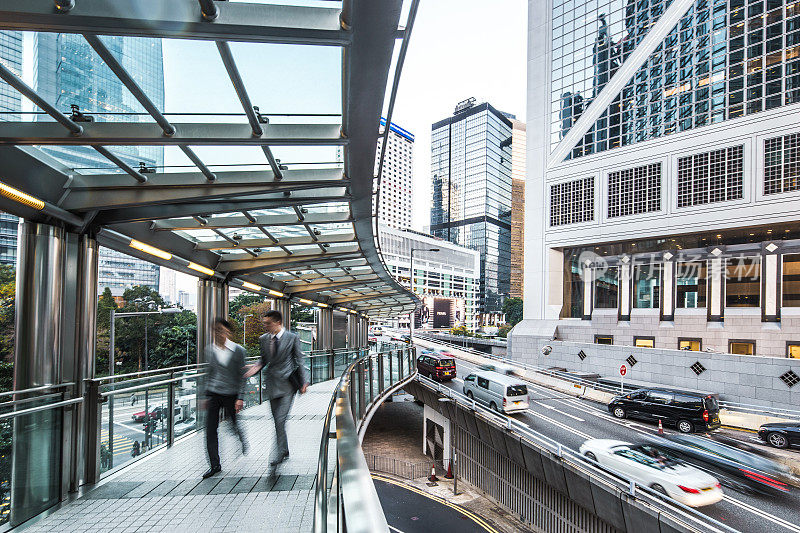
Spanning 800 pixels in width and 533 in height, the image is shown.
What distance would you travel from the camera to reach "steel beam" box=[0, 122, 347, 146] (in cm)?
407

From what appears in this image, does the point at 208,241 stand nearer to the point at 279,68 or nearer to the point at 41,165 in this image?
the point at 41,165

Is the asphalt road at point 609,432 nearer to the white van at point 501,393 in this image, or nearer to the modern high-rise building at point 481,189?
the white van at point 501,393

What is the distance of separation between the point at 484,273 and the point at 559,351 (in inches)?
4332

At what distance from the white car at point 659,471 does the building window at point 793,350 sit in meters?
22.0

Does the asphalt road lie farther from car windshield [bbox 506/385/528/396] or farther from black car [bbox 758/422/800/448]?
black car [bbox 758/422/800/448]

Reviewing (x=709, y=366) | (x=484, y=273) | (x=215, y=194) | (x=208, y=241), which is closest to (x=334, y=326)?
(x=208, y=241)

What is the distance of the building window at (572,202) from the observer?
38.8 meters

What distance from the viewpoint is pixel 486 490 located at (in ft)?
68.4

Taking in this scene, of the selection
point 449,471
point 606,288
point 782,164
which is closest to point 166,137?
point 449,471

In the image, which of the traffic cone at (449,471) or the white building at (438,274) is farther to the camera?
the white building at (438,274)

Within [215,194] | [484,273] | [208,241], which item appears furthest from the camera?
[484,273]

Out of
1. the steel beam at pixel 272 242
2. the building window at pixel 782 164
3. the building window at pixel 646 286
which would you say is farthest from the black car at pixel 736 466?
the building window at pixel 782 164

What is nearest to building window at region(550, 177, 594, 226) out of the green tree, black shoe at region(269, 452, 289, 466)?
black shoe at region(269, 452, 289, 466)

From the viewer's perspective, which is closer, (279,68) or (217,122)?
(279,68)
